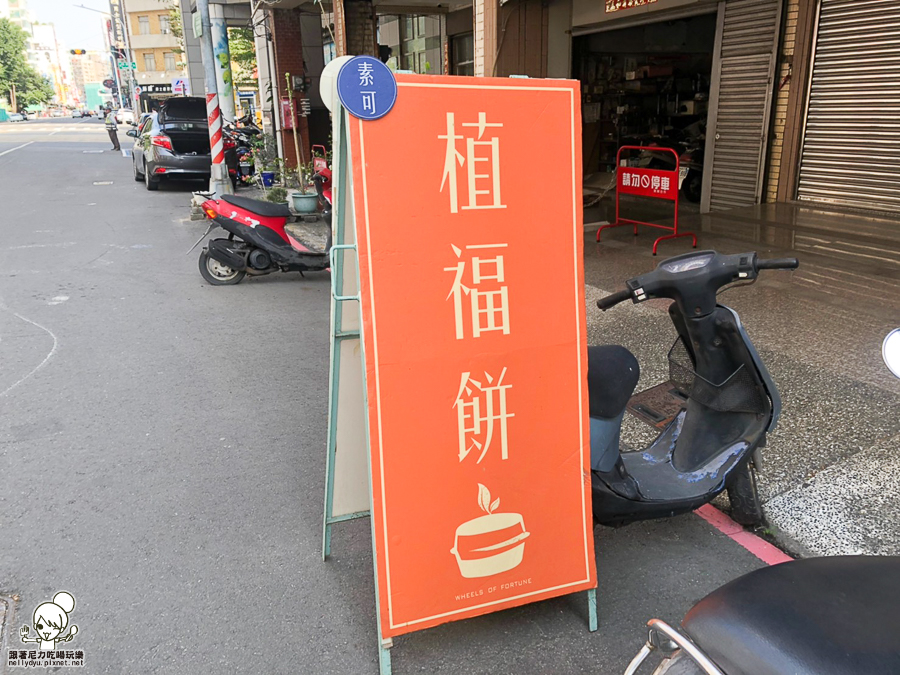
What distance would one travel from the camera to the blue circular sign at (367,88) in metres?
1.97

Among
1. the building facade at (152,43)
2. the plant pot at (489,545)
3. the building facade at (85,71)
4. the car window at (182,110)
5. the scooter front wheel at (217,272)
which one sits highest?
the building facade at (85,71)

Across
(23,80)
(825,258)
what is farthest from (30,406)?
(23,80)

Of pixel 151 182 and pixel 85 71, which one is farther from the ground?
pixel 85 71

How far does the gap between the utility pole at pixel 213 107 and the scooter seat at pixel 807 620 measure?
11395 millimetres

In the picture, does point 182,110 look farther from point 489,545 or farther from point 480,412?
point 489,545

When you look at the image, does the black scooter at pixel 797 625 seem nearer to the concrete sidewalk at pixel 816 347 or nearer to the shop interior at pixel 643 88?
the concrete sidewalk at pixel 816 347

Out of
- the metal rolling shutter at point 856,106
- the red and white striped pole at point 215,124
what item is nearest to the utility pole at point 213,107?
the red and white striped pole at point 215,124

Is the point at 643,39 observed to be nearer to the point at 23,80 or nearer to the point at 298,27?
the point at 298,27

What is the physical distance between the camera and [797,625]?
4.24 feet

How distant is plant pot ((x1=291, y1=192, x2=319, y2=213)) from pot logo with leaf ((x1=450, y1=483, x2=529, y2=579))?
972 cm

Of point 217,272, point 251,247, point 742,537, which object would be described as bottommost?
point 742,537

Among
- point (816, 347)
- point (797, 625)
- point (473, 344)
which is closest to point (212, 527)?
point (473, 344)

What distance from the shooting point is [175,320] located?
20.8ft

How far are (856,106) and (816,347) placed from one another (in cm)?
546
